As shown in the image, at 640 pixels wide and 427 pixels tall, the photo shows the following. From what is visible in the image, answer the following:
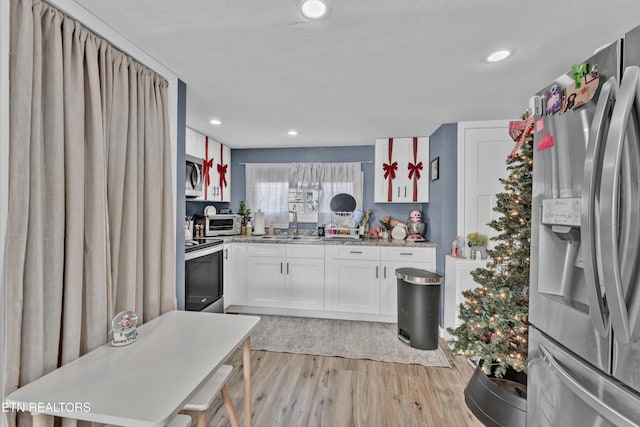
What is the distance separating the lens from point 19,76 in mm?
1084

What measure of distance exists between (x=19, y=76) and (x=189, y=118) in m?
1.98

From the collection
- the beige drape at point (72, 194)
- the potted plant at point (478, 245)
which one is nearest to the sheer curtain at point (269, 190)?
the potted plant at point (478, 245)

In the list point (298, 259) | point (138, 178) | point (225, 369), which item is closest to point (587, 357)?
point (225, 369)

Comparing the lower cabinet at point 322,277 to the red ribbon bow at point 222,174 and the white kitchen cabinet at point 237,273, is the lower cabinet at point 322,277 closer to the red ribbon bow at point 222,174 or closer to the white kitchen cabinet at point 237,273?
the white kitchen cabinet at point 237,273

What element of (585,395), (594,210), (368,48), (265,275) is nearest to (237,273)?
(265,275)

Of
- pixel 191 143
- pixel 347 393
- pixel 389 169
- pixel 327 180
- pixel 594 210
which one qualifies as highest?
pixel 191 143

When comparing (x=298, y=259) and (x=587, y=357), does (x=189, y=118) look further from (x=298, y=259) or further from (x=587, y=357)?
(x=587, y=357)

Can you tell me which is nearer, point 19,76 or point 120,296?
point 19,76

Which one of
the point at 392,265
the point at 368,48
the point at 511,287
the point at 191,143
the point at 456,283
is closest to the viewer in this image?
the point at 511,287

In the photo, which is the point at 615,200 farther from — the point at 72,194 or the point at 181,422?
the point at 72,194

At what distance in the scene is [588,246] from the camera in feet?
2.54

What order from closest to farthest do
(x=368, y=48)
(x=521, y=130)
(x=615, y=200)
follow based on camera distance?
(x=615, y=200)
(x=521, y=130)
(x=368, y=48)

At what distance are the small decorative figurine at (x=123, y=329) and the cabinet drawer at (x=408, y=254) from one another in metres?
2.67

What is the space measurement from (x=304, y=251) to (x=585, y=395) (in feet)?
9.69
